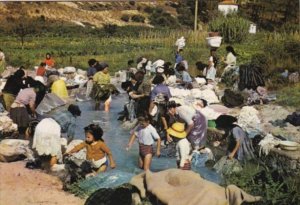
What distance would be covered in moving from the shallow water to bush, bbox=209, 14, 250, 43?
11.7m

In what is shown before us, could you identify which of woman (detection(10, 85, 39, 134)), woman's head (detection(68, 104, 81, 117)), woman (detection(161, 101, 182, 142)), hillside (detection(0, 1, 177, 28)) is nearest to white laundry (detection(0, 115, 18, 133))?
woman (detection(10, 85, 39, 134))

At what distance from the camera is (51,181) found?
846 cm

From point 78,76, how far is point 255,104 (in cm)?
649

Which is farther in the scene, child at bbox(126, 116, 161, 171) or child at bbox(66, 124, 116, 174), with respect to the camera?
child at bbox(126, 116, 161, 171)

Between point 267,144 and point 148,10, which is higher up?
point 148,10

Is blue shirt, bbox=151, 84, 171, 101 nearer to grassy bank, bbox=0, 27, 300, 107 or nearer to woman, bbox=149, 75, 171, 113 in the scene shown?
woman, bbox=149, 75, 171, 113

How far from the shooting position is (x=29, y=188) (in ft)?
26.4

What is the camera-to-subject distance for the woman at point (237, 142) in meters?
8.90

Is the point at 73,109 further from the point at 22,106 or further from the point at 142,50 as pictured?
the point at 142,50

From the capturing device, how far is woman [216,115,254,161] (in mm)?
8898

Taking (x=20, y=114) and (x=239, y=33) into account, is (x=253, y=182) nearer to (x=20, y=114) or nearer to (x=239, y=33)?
(x=20, y=114)

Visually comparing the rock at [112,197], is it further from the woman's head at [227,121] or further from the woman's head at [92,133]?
the woman's head at [227,121]

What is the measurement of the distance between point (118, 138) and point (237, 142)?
3627 mm

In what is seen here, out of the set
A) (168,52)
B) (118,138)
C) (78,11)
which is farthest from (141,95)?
(78,11)
